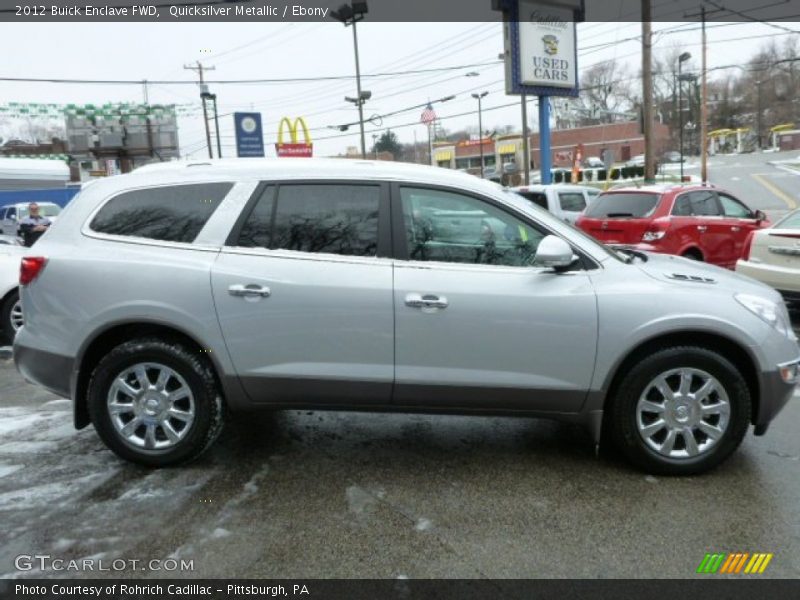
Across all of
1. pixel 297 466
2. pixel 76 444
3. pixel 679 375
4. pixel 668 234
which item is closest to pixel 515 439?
pixel 679 375

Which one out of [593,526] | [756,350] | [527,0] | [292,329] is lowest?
[593,526]

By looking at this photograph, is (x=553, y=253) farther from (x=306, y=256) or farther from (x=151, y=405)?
(x=151, y=405)

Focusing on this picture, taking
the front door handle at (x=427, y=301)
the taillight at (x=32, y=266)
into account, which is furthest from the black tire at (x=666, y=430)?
the taillight at (x=32, y=266)

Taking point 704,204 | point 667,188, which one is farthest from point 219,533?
point 704,204

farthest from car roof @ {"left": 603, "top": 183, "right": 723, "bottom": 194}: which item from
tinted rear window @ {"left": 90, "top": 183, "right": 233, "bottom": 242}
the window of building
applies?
tinted rear window @ {"left": 90, "top": 183, "right": 233, "bottom": 242}

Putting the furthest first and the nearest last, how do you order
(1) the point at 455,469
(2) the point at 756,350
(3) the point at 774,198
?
(3) the point at 774,198, (1) the point at 455,469, (2) the point at 756,350

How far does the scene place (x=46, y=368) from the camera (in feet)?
12.8

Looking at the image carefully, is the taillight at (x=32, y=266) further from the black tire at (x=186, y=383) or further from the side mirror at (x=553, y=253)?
the side mirror at (x=553, y=253)

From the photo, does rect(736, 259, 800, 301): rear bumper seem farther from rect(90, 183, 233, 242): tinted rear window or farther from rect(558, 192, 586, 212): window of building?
rect(558, 192, 586, 212): window of building

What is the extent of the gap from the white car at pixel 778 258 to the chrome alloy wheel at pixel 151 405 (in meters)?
6.35

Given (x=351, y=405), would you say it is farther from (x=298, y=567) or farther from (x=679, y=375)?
(x=679, y=375)

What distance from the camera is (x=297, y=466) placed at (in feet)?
12.9

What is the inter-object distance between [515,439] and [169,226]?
2631 mm

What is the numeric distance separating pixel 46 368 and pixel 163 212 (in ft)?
3.88
